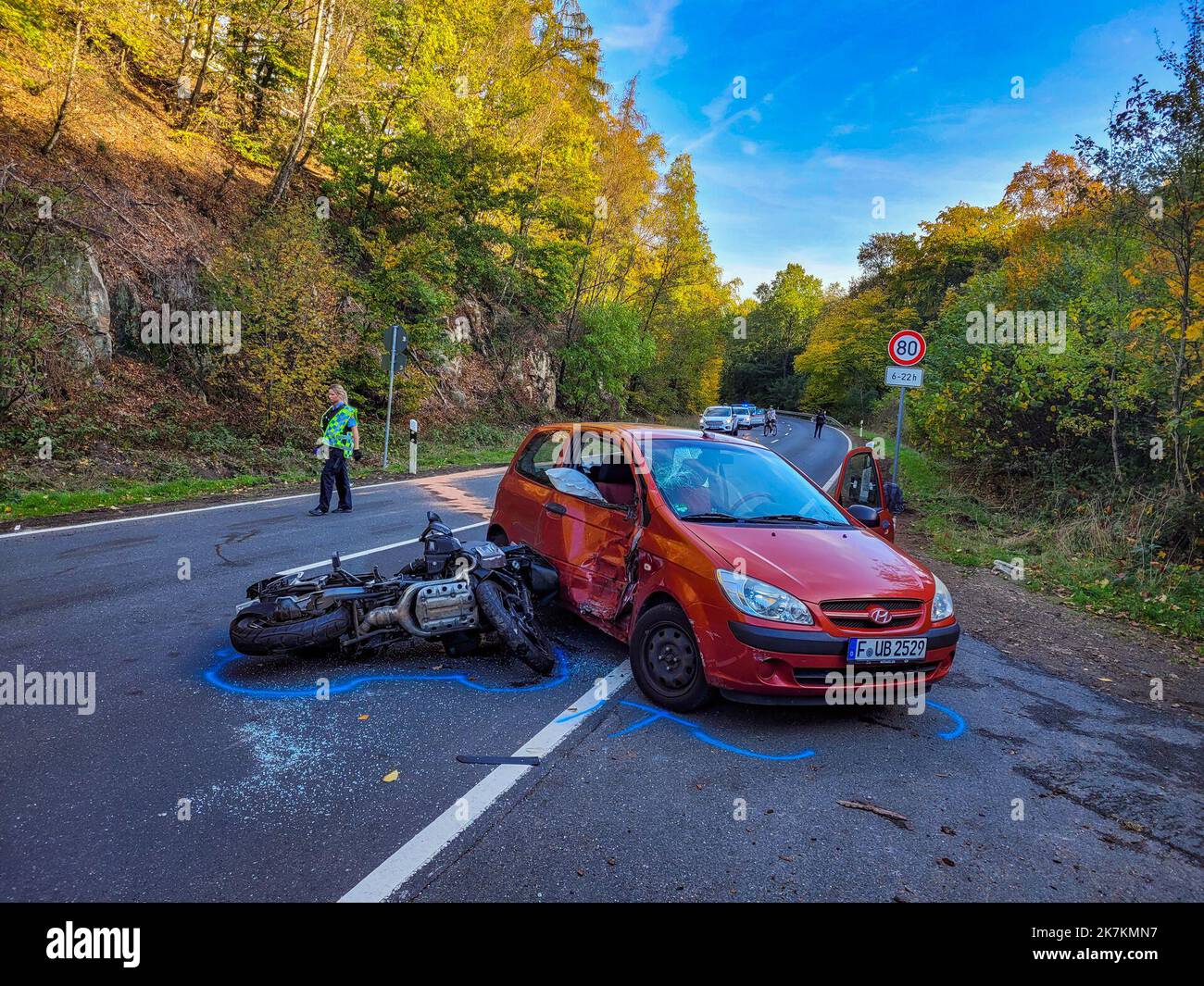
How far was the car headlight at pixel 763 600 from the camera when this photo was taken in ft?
11.5

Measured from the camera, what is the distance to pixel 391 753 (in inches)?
129

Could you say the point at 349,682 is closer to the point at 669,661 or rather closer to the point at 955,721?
the point at 669,661

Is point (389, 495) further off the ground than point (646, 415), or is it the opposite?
point (646, 415)

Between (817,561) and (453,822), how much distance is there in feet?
7.88

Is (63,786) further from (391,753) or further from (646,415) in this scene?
(646,415)

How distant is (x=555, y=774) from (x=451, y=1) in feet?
82.2

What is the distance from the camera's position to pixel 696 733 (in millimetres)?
3635

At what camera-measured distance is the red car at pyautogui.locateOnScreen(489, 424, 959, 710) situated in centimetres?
354

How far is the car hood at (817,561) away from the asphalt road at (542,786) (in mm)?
839

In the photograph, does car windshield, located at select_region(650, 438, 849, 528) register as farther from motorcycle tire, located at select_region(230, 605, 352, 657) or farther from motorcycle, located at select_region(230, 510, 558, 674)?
motorcycle tire, located at select_region(230, 605, 352, 657)

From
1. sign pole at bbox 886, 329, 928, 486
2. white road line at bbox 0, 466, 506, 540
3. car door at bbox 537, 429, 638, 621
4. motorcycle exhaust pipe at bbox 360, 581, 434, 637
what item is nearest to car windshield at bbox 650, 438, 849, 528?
car door at bbox 537, 429, 638, 621

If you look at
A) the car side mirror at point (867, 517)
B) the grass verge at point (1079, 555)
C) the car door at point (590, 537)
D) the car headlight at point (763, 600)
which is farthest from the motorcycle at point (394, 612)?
the grass verge at point (1079, 555)
